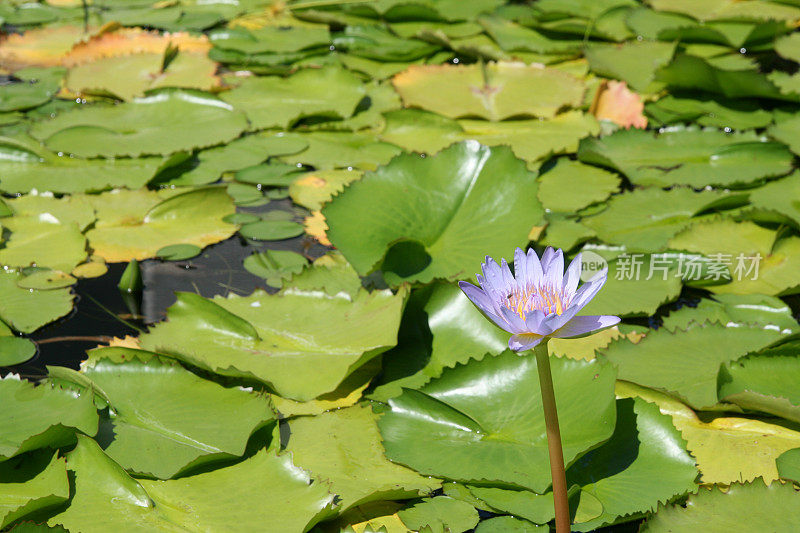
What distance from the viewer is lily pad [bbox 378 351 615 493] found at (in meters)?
1.13

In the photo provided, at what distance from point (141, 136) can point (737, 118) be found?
195 centimetres

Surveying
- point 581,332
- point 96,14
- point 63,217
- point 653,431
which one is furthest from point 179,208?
point 96,14

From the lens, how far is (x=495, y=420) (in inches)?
47.4

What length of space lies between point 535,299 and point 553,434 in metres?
0.15

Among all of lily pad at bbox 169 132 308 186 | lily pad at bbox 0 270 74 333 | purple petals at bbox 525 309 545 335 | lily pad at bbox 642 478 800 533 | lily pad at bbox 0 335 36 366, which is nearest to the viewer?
purple petals at bbox 525 309 545 335

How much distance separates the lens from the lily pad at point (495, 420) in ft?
3.72

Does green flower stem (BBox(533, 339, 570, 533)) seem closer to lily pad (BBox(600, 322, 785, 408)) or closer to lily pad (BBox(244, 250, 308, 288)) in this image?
lily pad (BBox(600, 322, 785, 408))

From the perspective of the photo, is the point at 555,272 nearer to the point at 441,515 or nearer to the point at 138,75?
the point at 441,515

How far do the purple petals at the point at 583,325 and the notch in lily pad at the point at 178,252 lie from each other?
1.28 metres

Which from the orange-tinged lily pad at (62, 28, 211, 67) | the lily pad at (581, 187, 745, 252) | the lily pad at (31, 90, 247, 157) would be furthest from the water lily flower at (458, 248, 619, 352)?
the orange-tinged lily pad at (62, 28, 211, 67)

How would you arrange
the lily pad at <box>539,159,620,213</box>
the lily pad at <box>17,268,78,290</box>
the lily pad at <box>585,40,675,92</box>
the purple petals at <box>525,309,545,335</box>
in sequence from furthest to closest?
the lily pad at <box>585,40,675,92</box> → the lily pad at <box>539,159,620,213</box> → the lily pad at <box>17,268,78,290</box> → the purple petals at <box>525,309,545,335</box>

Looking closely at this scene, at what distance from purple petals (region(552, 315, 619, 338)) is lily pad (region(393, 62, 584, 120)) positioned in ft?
6.04

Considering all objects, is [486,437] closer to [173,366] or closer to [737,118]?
[173,366]

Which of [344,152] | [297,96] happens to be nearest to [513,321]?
[344,152]
